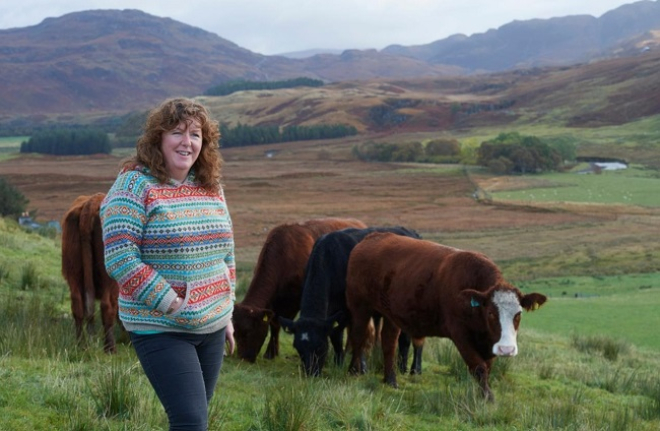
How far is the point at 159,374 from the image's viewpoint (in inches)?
155

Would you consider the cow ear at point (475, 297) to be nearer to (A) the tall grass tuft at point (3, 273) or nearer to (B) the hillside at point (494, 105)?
(A) the tall grass tuft at point (3, 273)

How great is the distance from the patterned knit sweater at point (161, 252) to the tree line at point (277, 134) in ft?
394

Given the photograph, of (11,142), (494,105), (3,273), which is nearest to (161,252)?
(3,273)

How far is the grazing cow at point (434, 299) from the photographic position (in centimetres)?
752

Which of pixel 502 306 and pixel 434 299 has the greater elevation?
pixel 502 306

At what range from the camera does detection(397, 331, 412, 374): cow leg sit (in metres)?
9.99

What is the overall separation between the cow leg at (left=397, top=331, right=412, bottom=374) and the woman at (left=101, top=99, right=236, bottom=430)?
5.92 m

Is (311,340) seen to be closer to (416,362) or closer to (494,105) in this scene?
(416,362)

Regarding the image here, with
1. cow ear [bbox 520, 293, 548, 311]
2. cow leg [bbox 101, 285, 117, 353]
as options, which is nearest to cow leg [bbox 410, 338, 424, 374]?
A: cow ear [bbox 520, 293, 548, 311]

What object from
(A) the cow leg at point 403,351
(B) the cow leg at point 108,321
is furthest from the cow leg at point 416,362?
(B) the cow leg at point 108,321

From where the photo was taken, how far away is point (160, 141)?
4.27 metres

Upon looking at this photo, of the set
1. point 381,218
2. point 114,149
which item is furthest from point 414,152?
point 114,149

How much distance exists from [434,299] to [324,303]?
72.7 inches

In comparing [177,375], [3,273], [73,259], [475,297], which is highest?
[177,375]
